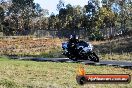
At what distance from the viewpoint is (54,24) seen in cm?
11838

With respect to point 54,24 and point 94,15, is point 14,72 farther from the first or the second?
point 54,24

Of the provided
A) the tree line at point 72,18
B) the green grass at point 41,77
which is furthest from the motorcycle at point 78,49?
the tree line at point 72,18

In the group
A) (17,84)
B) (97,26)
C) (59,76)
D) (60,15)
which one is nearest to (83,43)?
(59,76)

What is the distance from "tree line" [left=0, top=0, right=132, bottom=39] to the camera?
94125 mm

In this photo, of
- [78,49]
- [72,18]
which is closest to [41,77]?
[78,49]

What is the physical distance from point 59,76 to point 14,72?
3.51 metres

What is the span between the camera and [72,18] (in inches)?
4377

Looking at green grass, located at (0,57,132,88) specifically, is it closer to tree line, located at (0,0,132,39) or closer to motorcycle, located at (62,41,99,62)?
motorcycle, located at (62,41,99,62)

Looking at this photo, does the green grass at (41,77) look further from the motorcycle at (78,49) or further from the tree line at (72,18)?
the tree line at (72,18)

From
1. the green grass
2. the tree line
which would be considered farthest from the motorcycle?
the tree line

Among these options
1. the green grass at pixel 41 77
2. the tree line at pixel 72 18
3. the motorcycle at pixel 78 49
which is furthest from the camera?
the tree line at pixel 72 18

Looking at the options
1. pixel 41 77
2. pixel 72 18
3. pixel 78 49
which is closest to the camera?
pixel 41 77

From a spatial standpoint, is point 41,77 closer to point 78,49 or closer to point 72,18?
point 78,49

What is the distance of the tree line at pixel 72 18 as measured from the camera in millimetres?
94125
